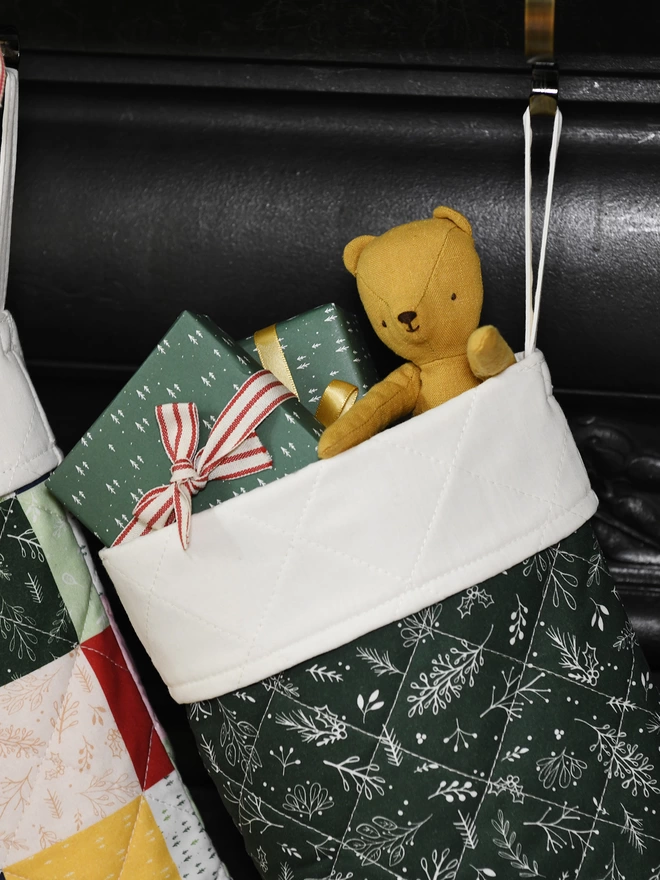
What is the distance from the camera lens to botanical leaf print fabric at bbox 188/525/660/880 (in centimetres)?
61

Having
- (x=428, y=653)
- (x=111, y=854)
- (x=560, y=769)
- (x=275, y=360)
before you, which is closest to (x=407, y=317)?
(x=275, y=360)

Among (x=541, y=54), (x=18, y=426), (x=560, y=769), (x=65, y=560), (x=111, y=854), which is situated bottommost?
(x=111, y=854)

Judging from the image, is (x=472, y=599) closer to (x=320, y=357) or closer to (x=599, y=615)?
(x=599, y=615)

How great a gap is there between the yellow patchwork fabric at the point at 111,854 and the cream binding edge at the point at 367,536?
0.16m

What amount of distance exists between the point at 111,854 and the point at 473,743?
11.9 inches

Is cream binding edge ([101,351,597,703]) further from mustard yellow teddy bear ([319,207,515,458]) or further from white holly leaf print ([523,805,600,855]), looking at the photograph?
white holly leaf print ([523,805,600,855])

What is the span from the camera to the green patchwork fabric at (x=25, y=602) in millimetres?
686

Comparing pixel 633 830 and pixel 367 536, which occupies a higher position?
pixel 367 536

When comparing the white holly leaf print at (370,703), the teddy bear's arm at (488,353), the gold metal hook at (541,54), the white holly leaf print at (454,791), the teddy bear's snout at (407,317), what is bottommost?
the white holly leaf print at (454,791)

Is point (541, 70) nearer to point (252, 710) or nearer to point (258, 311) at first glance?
point (258, 311)

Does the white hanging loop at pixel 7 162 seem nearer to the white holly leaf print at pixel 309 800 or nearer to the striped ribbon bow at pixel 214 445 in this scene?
the striped ribbon bow at pixel 214 445

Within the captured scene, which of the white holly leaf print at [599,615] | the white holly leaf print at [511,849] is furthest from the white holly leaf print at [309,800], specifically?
the white holly leaf print at [599,615]

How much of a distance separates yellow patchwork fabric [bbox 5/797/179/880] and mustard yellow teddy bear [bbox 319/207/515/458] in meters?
0.34

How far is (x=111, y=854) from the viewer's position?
27.9 inches
